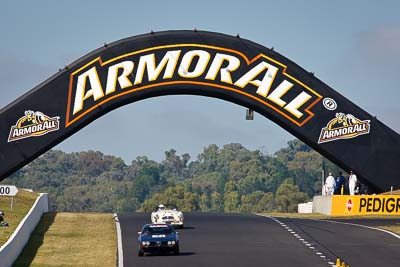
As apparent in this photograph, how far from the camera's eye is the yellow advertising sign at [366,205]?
189 feet

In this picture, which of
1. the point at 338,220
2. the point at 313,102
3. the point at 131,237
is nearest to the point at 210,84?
the point at 313,102

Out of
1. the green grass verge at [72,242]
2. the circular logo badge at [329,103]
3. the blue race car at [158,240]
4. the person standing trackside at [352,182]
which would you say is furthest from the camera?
the circular logo badge at [329,103]

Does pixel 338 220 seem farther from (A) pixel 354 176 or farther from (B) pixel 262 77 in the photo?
(B) pixel 262 77

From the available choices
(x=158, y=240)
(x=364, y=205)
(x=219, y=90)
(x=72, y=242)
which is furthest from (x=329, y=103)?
(x=158, y=240)

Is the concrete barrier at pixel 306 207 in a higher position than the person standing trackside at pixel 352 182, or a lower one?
lower

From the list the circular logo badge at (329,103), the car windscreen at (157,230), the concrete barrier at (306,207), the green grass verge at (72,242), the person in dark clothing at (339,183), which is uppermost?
the circular logo badge at (329,103)

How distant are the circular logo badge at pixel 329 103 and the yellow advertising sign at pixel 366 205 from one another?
474 cm

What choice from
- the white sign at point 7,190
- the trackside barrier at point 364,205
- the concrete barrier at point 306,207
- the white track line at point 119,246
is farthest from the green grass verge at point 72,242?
the concrete barrier at point 306,207

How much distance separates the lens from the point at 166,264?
3575cm

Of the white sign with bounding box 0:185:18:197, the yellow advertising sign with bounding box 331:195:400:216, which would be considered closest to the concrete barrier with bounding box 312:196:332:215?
the yellow advertising sign with bounding box 331:195:400:216

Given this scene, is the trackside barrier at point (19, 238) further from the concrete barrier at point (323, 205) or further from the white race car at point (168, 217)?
the concrete barrier at point (323, 205)

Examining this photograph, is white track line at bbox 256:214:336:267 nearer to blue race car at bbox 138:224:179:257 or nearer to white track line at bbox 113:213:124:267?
blue race car at bbox 138:224:179:257

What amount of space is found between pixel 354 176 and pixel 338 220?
3589 millimetres

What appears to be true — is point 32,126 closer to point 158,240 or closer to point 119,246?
point 119,246
